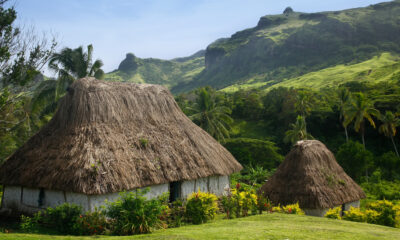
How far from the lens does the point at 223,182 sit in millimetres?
16922

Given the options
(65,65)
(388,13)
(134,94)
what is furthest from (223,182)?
(388,13)

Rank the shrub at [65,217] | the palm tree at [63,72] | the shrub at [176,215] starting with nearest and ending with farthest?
the shrub at [65,217] → the shrub at [176,215] → the palm tree at [63,72]

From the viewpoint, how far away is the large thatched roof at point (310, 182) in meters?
17.0

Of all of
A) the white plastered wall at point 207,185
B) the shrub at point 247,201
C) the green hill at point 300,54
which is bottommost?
the shrub at point 247,201

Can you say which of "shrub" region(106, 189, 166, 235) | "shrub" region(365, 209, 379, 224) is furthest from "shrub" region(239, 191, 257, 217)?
"shrub" region(365, 209, 379, 224)

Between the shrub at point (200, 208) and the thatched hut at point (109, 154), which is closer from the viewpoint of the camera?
the thatched hut at point (109, 154)

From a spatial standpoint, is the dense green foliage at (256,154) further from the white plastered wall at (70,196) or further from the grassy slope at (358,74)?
the grassy slope at (358,74)

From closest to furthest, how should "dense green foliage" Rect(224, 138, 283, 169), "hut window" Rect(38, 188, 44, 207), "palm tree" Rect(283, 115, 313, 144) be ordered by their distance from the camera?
"hut window" Rect(38, 188, 44, 207), "palm tree" Rect(283, 115, 313, 144), "dense green foliage" Rect(224, 138, 283, 169)

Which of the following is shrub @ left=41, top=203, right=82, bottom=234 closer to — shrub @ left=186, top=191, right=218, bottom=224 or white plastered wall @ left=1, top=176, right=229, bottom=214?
white plastered wall @ left=1, top=176, right=229, bottom=214

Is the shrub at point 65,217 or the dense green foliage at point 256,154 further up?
the dense green foliage at point 256,154

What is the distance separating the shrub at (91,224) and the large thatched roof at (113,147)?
2.46ft

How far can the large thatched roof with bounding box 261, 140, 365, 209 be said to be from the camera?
17.0 meters

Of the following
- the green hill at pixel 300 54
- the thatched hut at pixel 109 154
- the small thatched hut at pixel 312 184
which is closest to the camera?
the thatched hut at pixel 109 154

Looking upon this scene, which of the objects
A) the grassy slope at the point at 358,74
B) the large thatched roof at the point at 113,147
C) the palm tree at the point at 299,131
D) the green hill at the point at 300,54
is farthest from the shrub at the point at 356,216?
the green hill at the point at 300,54
